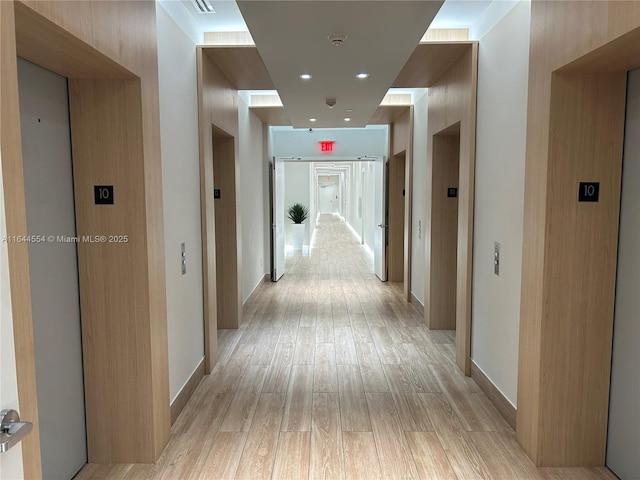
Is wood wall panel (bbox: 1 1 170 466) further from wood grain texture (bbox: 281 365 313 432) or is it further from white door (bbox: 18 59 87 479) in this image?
wood grain texture (bbox: 281 365 313 432)

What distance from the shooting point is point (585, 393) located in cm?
249

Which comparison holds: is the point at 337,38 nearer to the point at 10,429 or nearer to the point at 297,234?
the point at 10,429

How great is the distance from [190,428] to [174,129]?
6.64ft

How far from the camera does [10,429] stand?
1188 mm

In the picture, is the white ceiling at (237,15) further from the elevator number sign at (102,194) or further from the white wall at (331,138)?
the white wall at (331,138)

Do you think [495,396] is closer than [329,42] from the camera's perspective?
No

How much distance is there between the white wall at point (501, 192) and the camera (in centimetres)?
292

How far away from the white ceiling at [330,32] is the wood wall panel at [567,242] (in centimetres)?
78

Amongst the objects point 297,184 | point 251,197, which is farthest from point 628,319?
point 297,184

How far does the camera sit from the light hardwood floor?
2523 mm

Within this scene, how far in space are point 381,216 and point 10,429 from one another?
7.31 metres

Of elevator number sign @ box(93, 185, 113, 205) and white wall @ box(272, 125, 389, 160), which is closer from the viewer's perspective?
elevator number sign @ box(93, 185, 113, 205)

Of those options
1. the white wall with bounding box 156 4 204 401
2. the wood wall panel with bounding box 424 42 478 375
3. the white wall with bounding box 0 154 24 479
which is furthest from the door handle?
the wood wall panel with bounding box 424 42 478 375

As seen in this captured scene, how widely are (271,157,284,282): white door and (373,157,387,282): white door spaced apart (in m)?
1.81
